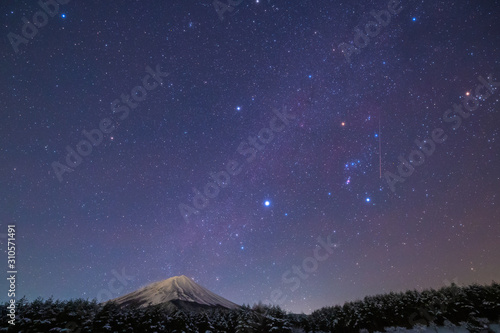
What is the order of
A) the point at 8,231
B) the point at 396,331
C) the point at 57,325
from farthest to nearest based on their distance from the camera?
1. the point at 396,331
2. the point at 57,325
3. the point at 8,231

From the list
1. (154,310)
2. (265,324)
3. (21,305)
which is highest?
(21,305)

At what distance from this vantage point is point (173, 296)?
5034 cm

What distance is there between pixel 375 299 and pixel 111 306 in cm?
2028

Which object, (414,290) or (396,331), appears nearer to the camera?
(396,331)

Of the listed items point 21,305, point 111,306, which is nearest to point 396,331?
point 111,306

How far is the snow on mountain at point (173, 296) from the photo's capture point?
48.8 metres

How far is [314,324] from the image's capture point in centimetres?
1875

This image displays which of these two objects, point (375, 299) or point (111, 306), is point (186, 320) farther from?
point (375, 299)

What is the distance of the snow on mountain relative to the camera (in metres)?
48.8

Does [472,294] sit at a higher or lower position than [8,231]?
lower

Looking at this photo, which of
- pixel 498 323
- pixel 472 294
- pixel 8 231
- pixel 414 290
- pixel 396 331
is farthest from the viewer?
pixel 414 290

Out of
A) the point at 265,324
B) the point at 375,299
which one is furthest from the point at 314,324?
the point at 265,324

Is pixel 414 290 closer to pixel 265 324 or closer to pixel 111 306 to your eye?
pixel 265 324

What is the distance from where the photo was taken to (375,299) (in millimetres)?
18672
